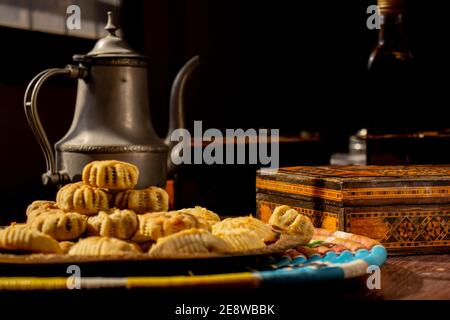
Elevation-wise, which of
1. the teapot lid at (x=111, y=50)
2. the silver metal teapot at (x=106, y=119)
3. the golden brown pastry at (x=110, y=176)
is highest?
the teapot lid at (x=111, y=50)

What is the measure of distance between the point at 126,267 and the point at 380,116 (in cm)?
92

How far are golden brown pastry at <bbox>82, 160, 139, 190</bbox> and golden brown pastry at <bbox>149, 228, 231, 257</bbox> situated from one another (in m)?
0.21

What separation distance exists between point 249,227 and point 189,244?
0.42 feet

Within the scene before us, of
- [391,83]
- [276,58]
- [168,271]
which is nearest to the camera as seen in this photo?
[168,271]

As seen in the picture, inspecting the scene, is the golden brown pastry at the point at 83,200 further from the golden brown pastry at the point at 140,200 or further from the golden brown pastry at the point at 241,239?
the golden brown pastry at the point at 241,239

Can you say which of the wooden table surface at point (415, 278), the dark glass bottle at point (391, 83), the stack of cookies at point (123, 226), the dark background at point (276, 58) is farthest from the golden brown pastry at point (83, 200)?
the dark background at point (276, 58)

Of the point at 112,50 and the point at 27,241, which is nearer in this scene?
the point at 27,241

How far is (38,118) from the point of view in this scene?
1340 mm

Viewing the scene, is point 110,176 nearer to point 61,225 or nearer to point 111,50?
point 61,225

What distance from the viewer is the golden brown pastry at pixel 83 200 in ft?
3.19

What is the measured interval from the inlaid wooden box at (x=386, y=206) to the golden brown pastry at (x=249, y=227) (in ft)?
0.79

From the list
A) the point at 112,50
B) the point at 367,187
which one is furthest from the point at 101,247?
the point at 112,50

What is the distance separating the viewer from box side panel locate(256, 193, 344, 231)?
1.19 metres

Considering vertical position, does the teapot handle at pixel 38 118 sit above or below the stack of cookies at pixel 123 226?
above
